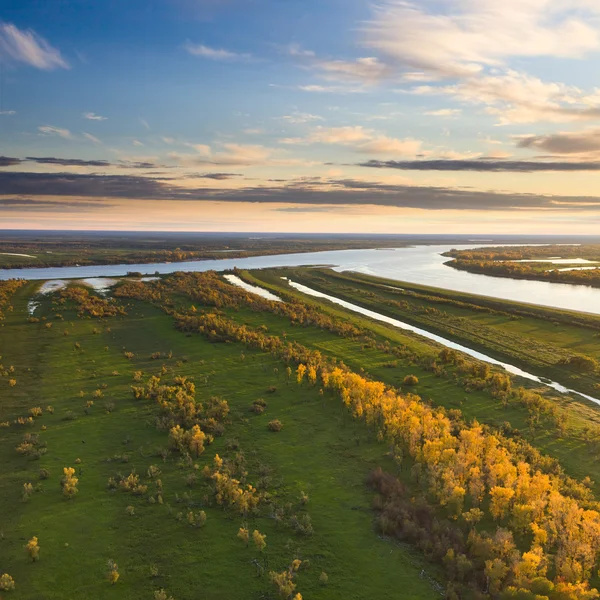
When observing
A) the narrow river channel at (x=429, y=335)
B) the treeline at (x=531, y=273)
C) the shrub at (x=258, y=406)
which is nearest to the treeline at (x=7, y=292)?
the shrub at (x=258, y=406)

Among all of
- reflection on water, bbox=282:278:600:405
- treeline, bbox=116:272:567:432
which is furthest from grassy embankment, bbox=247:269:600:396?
treeline, bbox=116:272:567:432

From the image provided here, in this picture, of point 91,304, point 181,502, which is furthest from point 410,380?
point 91,304

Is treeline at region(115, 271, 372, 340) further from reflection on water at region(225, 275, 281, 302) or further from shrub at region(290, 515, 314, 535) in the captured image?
shrub at region(290, 515, 314, 535)

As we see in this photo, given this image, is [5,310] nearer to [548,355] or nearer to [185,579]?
[185,579]

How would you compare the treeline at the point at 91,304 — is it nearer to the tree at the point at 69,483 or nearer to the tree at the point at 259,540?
the tree at the point at 69,483

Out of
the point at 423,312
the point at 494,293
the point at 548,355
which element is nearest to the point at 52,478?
the point at 548,355

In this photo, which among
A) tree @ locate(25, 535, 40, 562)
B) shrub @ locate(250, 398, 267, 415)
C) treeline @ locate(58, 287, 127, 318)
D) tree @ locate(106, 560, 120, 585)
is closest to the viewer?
tree @ locate(106, 560, 120, 585)
